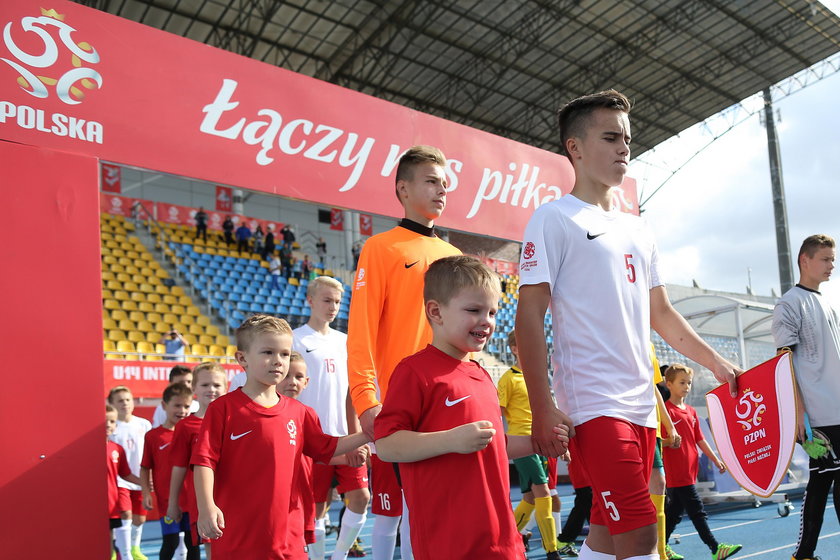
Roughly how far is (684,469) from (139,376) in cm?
873

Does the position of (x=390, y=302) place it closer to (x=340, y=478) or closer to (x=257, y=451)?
(x=257, y=451)

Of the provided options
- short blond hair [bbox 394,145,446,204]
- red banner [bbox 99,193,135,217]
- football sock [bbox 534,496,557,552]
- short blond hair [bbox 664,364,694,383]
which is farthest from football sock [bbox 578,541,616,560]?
red banner [bbox 99,193,135,217]

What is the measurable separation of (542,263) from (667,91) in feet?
88.8

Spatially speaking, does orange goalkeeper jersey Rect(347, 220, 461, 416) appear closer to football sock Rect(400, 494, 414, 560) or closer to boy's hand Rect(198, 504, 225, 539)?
football sock Rect(400, 494, 414, 560)

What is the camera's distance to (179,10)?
2022 centimetres

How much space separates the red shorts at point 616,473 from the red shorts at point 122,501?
552 cm

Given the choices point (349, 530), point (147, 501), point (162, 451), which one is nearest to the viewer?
point (349, 530)

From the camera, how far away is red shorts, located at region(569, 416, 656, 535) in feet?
7.91

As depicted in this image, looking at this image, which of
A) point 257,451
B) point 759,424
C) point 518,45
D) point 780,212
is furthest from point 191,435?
point 780,212

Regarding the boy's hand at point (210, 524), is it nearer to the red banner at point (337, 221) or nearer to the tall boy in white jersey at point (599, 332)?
the tall boy in white jersey at point (599, 332)

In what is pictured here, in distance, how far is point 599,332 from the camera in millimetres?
2588

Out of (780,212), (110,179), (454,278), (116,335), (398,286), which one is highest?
(110,179)

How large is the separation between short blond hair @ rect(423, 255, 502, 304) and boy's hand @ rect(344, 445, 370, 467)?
3.62 feet

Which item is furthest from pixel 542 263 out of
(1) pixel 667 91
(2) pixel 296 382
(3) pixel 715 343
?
(1) pixel 667 91
